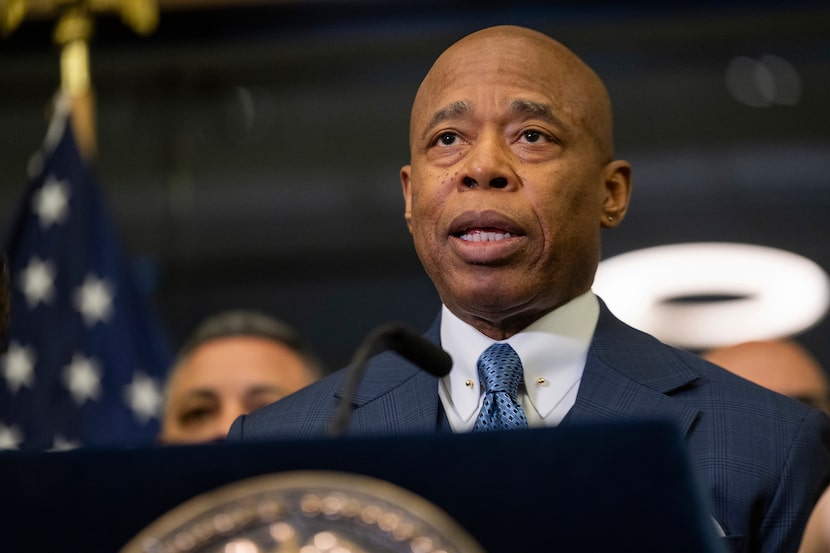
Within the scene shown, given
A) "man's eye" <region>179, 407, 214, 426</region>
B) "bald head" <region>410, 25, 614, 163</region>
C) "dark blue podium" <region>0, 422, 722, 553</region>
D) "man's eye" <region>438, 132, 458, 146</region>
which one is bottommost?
"dark blue podium" <region>0, 422, 722, 553</region>

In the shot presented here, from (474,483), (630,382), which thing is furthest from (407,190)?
(474,483)

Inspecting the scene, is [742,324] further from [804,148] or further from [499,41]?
[499,41]

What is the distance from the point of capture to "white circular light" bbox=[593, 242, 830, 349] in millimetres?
4066

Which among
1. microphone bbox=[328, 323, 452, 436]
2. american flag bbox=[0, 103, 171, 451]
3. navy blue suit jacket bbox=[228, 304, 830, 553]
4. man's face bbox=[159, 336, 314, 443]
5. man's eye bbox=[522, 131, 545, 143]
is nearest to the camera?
microphone bbox=[328, 323, 452, 436]

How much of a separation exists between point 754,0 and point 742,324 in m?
0.94

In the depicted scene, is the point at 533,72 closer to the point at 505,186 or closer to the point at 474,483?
the point at 505,186

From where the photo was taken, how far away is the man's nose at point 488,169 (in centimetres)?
174

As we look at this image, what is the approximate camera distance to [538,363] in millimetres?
1769

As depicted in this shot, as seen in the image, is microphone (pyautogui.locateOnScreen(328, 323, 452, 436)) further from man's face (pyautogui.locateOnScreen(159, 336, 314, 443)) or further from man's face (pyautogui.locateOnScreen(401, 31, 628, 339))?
man's face (pyautogui.locateOnScreen(159, 336, 314, 443))

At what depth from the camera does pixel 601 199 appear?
73.3 inches

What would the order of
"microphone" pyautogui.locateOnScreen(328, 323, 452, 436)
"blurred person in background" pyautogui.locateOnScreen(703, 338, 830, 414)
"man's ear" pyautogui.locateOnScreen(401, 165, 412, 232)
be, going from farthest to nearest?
1. "blurred person in background" pyautogui.locateOnScreen(703, 338, 830, 414)
2. "man's ear" pyautogui.locateOnScreen(401, 165, 412, 232)
3. "microphone" pyautogui.locateOnScreen(328, 323, 452, 436)

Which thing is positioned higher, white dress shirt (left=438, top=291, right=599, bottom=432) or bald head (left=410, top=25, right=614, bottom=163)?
bald head (left=410, top=25, right=614, bottom=163)

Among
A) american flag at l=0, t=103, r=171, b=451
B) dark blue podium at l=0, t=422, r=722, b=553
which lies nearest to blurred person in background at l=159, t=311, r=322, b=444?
american flag at l=0, t=103, r=171, b=451

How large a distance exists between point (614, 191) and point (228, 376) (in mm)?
1236
